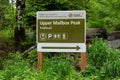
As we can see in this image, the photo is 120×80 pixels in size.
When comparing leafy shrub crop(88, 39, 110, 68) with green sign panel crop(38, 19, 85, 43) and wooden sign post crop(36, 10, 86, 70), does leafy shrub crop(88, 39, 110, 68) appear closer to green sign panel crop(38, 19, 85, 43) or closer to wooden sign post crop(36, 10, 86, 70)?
wooden sign post crop(36, 10, 86, 70)

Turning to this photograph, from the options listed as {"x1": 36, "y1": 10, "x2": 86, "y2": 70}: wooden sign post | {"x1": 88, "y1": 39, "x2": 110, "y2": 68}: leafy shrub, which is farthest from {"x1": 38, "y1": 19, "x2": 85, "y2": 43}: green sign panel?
{"x1": 88, "y1": 39, "x2": 110, "y2": 68}: leafy shrub

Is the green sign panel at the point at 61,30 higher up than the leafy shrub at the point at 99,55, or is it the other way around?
the green sign panel at the point at 61,30

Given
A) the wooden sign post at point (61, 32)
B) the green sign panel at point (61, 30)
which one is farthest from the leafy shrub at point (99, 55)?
the green sign panel at point (61, 30)

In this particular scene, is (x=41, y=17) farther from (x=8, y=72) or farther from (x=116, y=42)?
(x=116, y=42)

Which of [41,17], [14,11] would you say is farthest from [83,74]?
[14,11]

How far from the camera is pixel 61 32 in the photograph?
9148 millimetres

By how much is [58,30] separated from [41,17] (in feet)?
1.81

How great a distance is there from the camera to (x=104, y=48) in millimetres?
8727

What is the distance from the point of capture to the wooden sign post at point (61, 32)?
899cm

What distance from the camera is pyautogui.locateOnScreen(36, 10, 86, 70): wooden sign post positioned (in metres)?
8.99

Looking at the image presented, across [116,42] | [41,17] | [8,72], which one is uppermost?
[41,17]

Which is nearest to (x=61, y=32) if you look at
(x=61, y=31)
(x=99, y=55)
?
(x=61, y=31)

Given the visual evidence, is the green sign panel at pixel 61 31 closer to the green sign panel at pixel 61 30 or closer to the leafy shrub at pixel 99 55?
the green sign panel at pixel 61 30

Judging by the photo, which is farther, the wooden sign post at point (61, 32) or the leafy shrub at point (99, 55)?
the wooden sign post at point (61, 32)
